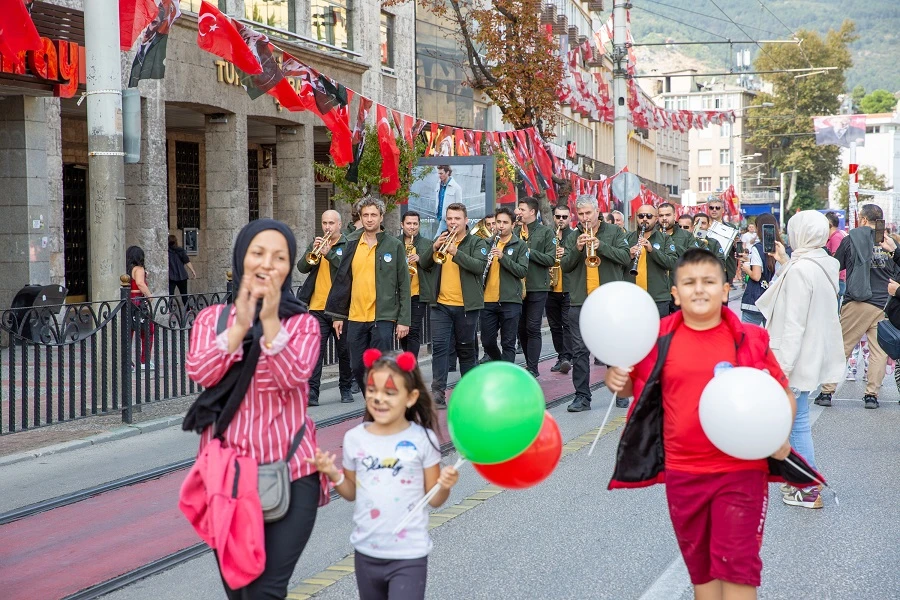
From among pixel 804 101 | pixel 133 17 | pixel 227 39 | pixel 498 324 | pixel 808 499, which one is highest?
pixel 804 101

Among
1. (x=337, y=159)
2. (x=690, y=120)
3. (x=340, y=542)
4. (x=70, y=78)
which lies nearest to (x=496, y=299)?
(x=337, y=159)

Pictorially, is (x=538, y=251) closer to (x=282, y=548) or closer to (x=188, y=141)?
(x=282, y=548)

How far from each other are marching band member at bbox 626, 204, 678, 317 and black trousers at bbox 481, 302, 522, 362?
54.5 inches

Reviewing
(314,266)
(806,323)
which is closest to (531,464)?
(806,323)

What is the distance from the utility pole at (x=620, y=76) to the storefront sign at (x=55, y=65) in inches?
441

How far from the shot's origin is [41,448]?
9.16m

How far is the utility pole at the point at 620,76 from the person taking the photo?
24.8m

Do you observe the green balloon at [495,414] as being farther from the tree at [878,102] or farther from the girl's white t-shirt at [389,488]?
the tree at [878,102]

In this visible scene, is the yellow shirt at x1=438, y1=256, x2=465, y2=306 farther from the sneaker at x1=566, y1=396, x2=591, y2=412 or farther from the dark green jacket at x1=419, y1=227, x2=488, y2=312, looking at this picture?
the sneaker at x1=566, y1=396, x2=591, y2=412

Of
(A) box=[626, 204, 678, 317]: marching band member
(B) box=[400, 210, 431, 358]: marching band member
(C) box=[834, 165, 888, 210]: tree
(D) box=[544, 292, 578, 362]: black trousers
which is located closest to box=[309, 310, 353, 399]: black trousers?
(B) box=[400, 210, 431, 358]: marching band member

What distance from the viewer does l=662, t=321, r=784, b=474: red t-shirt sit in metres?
4.27

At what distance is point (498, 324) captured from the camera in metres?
12.4

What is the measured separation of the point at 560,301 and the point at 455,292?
354cm

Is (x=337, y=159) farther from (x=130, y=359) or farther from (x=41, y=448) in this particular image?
(x=41, y=448)
